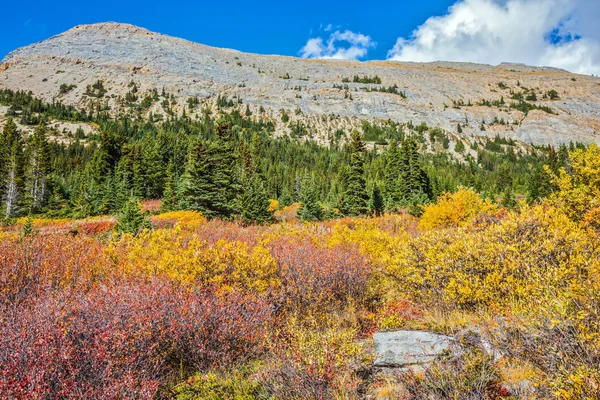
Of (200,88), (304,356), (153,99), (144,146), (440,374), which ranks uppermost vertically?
(200,88)

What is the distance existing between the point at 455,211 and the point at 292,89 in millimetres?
147912

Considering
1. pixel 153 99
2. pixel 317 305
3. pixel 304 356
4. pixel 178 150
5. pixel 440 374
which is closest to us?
pixel 440 374

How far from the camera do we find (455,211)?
19.2m

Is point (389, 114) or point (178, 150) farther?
point (389, 114)

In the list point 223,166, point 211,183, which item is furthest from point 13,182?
point 223,166

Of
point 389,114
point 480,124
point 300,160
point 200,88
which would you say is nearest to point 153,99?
point 200,88

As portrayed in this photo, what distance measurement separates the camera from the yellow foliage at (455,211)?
62.1ft

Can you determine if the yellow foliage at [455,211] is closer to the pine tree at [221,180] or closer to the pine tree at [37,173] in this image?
the pine tree at [221,180]

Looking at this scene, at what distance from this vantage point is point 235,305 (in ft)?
16.9

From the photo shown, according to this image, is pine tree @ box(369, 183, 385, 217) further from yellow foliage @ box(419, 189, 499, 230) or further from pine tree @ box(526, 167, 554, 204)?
pine tree @ box(526, 167, 554, 204)

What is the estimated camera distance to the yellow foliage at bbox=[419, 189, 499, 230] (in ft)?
62.1

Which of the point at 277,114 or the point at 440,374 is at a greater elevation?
the point at 277,114

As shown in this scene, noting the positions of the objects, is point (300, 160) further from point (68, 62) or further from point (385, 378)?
point (68, 62)

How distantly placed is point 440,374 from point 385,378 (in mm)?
977
